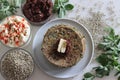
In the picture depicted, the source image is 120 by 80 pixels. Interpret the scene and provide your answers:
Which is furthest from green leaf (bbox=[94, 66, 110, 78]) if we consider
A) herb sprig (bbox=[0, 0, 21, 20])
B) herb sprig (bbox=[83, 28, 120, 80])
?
herb sprig (bbox=[0, 0, 21, 20])

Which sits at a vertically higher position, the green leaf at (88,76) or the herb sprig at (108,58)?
A: the herb sprig at (108,58)

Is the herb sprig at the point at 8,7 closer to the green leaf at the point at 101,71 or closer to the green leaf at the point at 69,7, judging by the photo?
the green leaf at the point at 69,7

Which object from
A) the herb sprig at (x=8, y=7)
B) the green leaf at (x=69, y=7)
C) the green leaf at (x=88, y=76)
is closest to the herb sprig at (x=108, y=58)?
the green leaf at (x=88, y=76)

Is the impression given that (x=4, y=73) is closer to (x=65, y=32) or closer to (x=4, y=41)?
(x=4, y=41)

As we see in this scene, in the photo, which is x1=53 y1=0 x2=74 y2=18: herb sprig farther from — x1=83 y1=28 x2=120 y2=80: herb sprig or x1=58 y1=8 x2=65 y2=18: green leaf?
x1=83 y1=28 x2=120 y2=80: herb sprig

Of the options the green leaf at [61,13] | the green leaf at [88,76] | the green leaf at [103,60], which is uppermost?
the green leaf at [61,13]

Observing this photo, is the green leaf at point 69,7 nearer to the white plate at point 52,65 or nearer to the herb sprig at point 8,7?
the white plate at point 52,65

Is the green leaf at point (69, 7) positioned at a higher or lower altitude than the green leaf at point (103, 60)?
higher

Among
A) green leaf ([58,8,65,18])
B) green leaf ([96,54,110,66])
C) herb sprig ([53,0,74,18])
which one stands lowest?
green leaf ([96,54,110,66])
